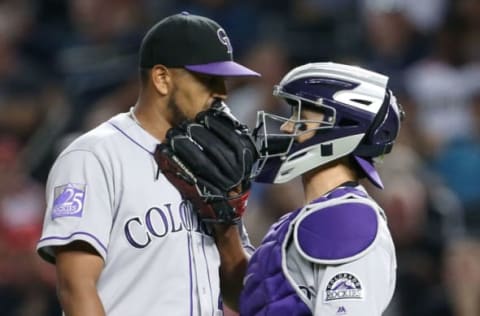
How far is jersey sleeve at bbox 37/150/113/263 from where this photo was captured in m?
4.29

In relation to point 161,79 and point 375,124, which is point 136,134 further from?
point 375,124

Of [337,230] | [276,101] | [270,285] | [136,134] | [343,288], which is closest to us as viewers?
[343,288]

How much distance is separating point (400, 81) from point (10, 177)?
269 cm

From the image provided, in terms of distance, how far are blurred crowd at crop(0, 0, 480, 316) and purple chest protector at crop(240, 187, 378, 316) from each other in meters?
2.98

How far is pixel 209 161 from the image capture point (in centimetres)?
450

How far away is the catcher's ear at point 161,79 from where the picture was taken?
4543 millimetres

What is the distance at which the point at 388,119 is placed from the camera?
4.63 metres

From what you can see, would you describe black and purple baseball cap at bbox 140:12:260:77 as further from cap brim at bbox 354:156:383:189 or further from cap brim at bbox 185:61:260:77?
cap brim at bbox 354:156:383:189

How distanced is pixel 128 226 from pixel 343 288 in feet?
2.53

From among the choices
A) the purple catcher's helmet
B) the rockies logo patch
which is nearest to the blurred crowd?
the purple catcher's helmet

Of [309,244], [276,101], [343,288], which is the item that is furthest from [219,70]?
[276,101]

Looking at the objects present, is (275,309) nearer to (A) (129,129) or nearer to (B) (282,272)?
(B) (282,272)

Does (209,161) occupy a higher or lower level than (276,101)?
higher

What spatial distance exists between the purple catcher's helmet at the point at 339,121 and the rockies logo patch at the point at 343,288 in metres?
0.50
